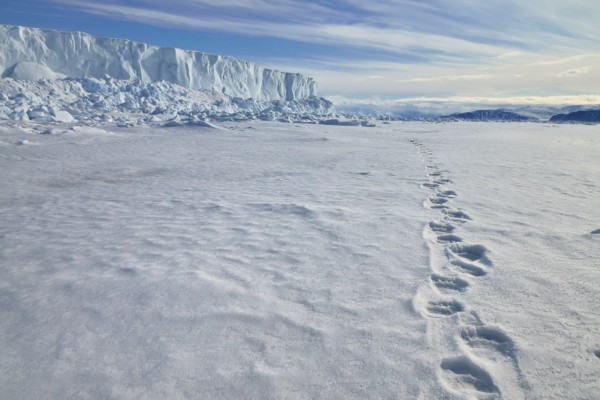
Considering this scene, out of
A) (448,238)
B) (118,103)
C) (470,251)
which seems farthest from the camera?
(118,103)

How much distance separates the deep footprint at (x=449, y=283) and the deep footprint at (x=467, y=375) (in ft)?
2.91

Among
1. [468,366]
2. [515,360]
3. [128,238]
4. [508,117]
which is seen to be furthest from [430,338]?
[508,117]

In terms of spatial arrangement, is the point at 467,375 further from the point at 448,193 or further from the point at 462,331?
the point at 448,193

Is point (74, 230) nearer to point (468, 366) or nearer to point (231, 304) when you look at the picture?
point (231, 304)

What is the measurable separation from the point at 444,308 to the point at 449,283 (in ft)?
1.36

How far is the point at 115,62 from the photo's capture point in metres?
63.0

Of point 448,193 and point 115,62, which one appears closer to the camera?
point 448,193

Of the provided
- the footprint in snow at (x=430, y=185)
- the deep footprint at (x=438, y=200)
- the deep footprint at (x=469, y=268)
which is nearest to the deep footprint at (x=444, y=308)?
the deep footprint at (x=469, y=268)

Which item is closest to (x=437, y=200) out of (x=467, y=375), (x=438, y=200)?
(x=438, y=200)

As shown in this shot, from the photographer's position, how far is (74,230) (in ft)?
14.9

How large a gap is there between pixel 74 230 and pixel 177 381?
3565 millimetres

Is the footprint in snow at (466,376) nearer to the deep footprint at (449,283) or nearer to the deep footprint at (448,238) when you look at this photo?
the deep footprint at (449,283)

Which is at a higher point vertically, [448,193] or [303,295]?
[448,193]

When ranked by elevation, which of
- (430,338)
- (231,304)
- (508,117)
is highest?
(508,117)
